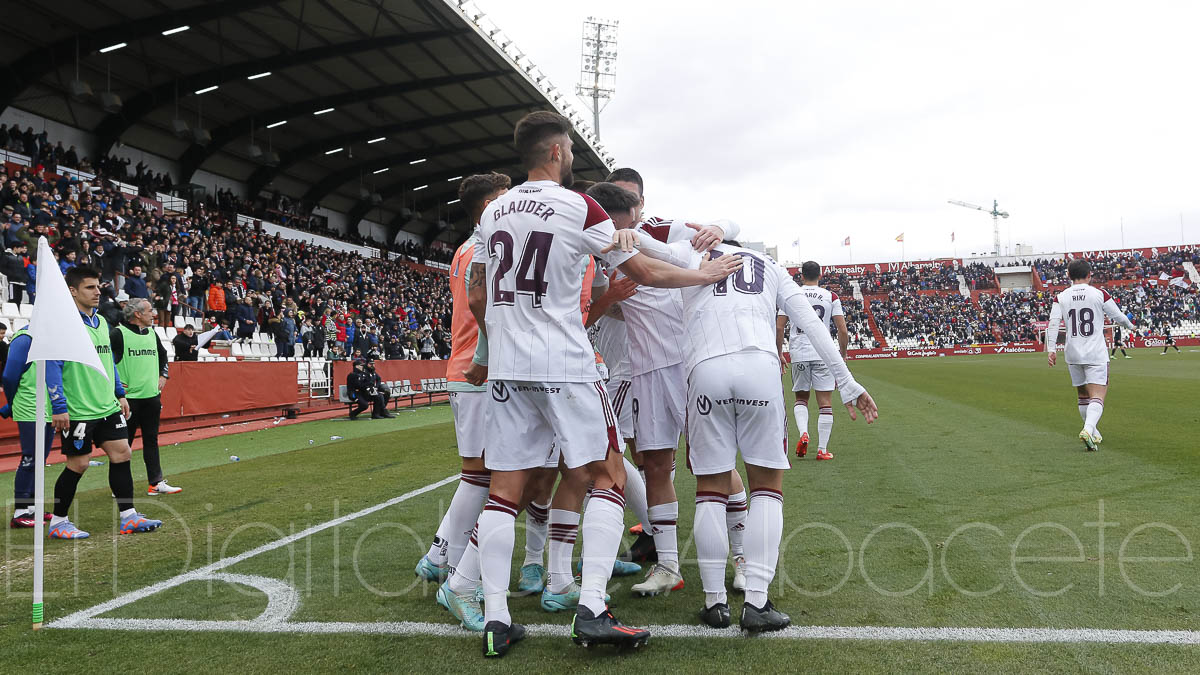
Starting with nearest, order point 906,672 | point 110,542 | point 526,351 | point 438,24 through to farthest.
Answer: point 906,672 < point 526,351 < point 110,542 < point 438,24

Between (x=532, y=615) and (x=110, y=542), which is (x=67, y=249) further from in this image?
(x=532, y=615)

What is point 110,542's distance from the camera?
502 cm

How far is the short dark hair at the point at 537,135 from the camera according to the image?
3.21 m

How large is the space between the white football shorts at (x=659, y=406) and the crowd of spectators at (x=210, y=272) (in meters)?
11.4

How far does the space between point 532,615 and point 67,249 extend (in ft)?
48.3

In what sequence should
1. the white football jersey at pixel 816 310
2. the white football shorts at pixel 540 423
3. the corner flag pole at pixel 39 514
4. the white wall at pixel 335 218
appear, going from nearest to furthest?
the white football shorts at pixel 540 423 → the corner flag pole at pixel 39 514 → the white football jersey at pixel 816 310 → the white wall at pixel 335 218

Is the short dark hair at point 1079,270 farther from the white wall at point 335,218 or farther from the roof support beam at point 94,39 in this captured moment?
the white wall at point 335,218

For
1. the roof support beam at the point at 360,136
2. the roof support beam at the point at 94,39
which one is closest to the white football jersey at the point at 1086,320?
the roof support beam at the point at 94,39

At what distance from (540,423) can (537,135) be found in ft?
4.24

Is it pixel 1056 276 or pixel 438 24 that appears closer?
pixel 438 24

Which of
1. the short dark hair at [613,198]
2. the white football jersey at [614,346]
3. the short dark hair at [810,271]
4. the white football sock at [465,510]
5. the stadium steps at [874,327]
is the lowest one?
the white football sock at [465,510]

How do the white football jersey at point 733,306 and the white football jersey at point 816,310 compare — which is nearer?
the white football jersey at point 733,306

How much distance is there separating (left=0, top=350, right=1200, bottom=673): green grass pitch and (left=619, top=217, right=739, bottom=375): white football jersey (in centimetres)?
123

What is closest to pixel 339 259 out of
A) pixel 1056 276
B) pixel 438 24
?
pixel 438 24
